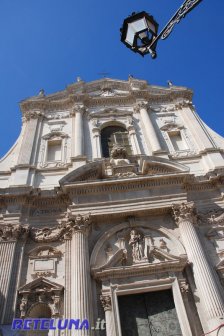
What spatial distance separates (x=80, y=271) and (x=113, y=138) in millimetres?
8534

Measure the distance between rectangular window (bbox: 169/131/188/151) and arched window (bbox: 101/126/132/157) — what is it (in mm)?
2294

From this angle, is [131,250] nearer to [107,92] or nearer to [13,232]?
[13,232]

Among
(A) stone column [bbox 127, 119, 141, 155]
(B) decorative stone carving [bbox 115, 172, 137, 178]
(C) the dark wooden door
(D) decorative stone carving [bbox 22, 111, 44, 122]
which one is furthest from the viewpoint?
(D) decorative stone carving [bbox 22, 111, 44, 122]

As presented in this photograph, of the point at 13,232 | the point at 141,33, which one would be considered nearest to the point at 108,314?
the point at 13,232

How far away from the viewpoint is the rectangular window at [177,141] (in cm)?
1683

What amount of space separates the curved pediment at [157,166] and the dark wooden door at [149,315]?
4.84 meters

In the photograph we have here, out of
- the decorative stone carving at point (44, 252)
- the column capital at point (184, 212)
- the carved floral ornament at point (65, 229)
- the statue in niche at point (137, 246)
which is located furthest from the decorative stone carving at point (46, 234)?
the column capital at point (184, 212)

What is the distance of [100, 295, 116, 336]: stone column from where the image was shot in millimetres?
9558

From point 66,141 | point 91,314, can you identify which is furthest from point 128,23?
point 66,141

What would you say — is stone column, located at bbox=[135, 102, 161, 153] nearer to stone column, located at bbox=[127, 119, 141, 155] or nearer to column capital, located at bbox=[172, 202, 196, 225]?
stone column, located at bbox=[127, 119, 141, 155]

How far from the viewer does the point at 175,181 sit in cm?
1327

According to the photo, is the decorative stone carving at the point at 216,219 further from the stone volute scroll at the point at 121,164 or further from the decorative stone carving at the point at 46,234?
the decorative stone carving at the point at 46,234

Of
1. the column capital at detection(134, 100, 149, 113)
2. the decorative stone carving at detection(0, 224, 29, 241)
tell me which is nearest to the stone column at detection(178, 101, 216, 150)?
the column capital at detection(134, 100, 149, 113)

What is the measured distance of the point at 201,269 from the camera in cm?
1055
